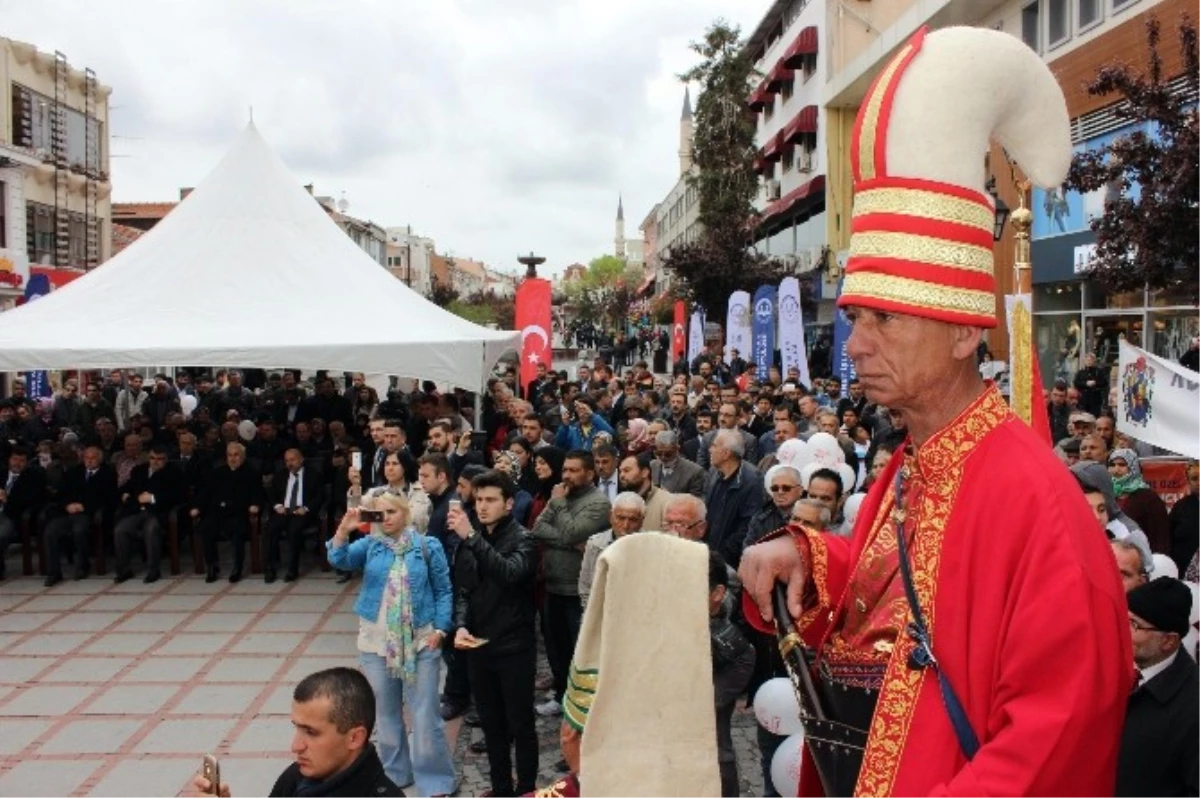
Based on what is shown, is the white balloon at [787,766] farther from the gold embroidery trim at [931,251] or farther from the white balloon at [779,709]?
the gold embroidery trim at [931,251]

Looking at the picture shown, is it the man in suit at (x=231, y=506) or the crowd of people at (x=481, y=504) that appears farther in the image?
the man in suit at (x=231, y=506)

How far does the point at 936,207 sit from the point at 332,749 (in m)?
2.47

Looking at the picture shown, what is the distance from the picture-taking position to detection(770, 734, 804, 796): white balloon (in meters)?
4.26

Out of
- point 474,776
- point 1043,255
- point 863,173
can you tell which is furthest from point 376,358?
point 1043,255

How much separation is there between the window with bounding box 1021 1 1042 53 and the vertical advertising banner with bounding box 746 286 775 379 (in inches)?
275

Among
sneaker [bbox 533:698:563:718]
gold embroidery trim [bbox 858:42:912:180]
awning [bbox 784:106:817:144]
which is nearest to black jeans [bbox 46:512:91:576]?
sneaker [bbox 533:698:563:718]

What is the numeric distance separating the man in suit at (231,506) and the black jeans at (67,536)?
1105 mm

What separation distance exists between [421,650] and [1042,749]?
452cm

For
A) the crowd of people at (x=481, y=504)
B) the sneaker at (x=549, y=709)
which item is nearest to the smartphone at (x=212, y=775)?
the crowd of people at (x=481, y=504)

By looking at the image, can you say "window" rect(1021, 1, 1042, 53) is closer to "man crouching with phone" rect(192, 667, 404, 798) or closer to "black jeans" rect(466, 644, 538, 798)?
"black jeans" rect(466, 644, 538, 798)

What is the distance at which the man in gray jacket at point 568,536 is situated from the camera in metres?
6.50

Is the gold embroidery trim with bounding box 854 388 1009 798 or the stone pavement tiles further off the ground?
the gold embroidery trim with bounding box 854 388 1009 798

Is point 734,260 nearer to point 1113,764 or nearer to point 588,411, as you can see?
point 588,411

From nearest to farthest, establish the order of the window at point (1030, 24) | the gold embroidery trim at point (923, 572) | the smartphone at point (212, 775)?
1. the gold embroidery trim at point (923, 572)
2. the smartphone at point (212, 775)
3. the window at point (1030, 24)
